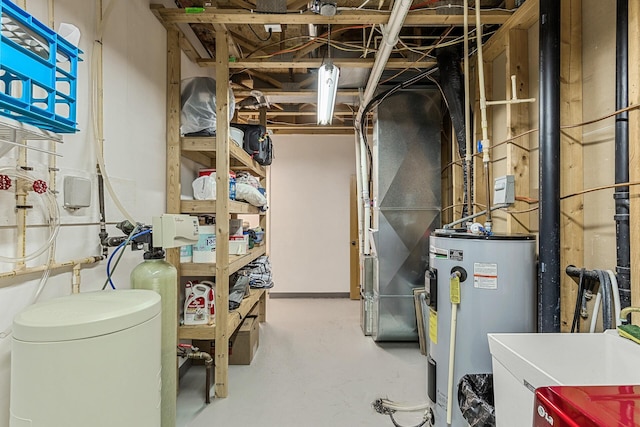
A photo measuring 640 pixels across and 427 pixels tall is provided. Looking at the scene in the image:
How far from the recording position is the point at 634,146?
1.43 meters

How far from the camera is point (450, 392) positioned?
178 centimetres

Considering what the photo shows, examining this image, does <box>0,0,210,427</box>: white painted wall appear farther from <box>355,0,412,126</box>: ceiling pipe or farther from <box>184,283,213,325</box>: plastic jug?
<box>355,0,412,126</box>: ceiling pipe

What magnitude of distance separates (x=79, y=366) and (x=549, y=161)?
2236 millimetres

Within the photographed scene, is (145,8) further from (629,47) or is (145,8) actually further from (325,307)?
(325,307)

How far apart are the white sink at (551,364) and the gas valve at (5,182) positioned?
6.28ft

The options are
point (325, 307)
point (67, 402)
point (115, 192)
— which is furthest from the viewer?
point (325, 307)

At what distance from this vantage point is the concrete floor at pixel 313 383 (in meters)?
2.24

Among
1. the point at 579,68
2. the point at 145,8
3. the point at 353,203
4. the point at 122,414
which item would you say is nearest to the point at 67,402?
the point at 122,414

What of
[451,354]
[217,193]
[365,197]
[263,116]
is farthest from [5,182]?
[365,197]

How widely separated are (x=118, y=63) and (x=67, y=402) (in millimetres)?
1785

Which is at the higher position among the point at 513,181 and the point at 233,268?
the point at 513,181

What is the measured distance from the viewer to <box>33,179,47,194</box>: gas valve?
1.26 meters

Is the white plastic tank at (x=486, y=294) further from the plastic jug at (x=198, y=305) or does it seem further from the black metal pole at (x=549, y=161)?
the plastic jug at (x=198, y=305)

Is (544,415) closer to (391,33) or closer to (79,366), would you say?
(79,366)
